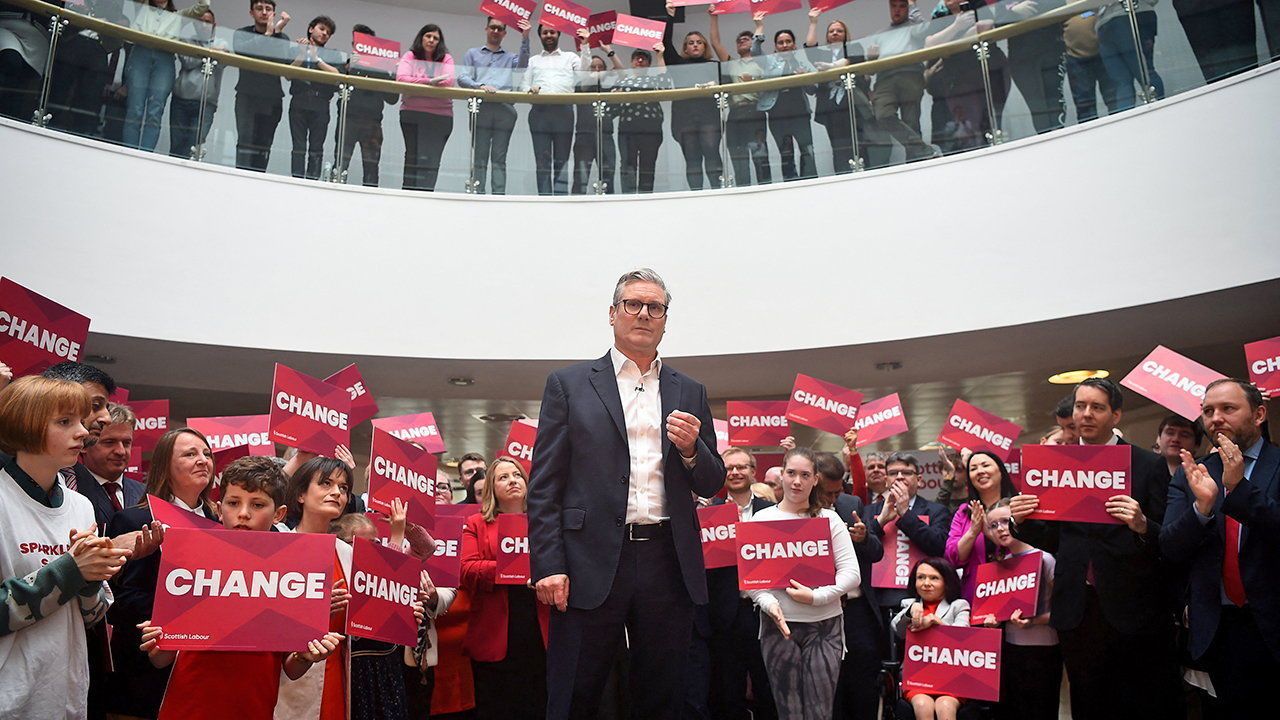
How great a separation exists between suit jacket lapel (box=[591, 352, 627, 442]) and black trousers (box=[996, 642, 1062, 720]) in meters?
2.34

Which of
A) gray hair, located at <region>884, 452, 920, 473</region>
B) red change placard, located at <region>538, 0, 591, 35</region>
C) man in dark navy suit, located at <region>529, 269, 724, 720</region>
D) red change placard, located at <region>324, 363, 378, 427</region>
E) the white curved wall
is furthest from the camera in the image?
red change placard, located at <region>538, 0, 591, 35</region>

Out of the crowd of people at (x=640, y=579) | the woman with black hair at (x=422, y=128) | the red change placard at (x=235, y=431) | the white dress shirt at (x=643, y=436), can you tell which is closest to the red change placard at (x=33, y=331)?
the crowd of people at (x=640, y=579)

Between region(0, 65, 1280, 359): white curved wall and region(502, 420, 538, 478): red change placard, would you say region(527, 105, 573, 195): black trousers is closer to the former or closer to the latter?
region(0, 65, 1280, 359): white curved wall

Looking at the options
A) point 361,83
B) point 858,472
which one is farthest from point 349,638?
point 361,83

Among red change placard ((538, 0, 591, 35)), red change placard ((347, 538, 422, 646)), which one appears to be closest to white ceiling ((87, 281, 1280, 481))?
red change placard ((538, 0, 591, 35))

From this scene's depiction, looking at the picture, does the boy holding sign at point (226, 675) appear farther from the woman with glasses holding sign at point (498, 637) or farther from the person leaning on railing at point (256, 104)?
the person leaning on railing at point (256, 104)

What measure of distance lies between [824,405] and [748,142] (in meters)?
2.75

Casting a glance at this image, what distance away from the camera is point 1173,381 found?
4.48 meters

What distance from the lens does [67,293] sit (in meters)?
6.31

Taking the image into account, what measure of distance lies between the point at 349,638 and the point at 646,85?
5780 mm

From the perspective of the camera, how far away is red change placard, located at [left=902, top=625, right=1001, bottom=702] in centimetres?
376

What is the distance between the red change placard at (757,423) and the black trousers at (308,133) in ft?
12.8

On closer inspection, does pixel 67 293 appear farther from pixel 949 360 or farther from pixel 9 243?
pixel 949 360

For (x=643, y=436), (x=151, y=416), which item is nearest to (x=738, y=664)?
(x=643, y=436)
